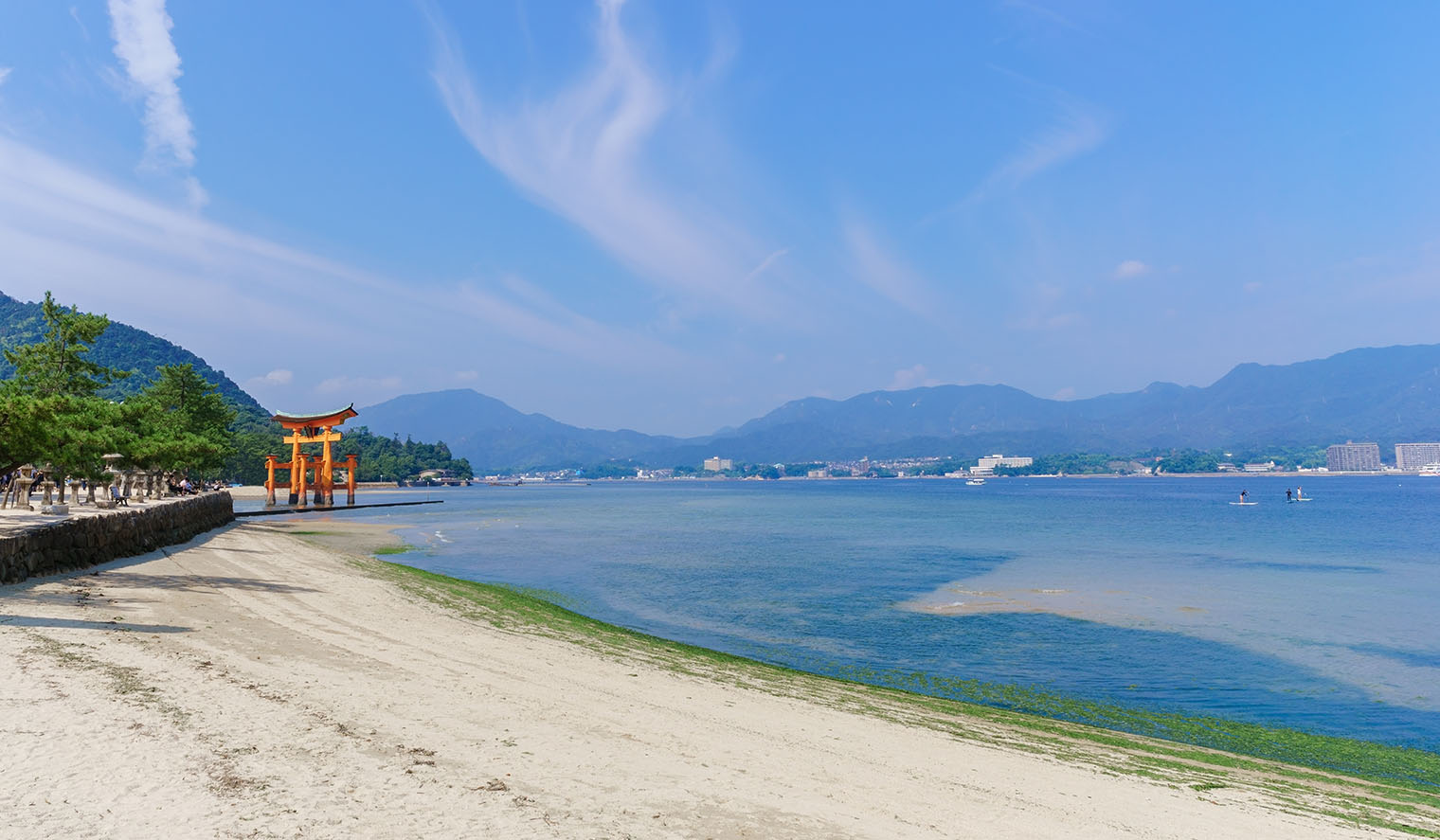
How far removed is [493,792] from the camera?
6273mm

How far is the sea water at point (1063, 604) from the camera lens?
1514 cm

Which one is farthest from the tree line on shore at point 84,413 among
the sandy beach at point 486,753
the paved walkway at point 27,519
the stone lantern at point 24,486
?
the sandy beach at point 486,753

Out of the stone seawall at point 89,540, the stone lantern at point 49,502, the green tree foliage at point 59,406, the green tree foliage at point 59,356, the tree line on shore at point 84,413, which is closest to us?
the stone seawall at point 89,540

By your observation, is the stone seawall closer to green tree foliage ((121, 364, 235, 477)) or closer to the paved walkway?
the paved walkway

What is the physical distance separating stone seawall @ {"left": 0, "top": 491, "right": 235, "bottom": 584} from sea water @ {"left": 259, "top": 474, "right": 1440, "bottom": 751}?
8963 millimetres

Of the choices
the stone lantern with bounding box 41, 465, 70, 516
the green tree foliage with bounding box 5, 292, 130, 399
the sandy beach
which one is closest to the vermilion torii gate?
the green tree foliage with bounding box 5, 292, 130, 399

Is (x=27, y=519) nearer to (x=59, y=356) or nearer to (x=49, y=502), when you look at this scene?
(x=49, y=502)

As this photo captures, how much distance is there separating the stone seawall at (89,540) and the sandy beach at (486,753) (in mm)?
2080

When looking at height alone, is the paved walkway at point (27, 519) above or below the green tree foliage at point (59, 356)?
below

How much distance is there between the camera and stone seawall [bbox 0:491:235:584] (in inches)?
573

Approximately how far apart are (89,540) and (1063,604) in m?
26.6

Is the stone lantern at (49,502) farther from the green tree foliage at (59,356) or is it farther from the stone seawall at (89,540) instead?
the green tree foliage at (59,356)

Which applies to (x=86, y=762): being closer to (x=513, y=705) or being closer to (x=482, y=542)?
(x=513, y=705)

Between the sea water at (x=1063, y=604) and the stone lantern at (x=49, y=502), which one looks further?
the stone lantern at (x=49, y=502)
